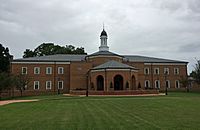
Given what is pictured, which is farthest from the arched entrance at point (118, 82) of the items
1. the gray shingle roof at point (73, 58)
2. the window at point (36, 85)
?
the window at point (36, 85)

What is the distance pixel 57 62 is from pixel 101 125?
47.8 metres

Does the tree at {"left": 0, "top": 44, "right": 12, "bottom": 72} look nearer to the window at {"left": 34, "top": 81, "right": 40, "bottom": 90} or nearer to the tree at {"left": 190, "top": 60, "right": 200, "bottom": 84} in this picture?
the window at {"left": 34, "top": 81, "right": 40, "bottom": 90}

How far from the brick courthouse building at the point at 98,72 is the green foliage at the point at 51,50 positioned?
1920cm

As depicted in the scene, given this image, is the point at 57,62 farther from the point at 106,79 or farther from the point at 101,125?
the point at 101,125

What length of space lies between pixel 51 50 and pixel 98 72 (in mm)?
37106

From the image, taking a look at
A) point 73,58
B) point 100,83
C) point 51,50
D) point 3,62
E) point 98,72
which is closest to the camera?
point 98,72

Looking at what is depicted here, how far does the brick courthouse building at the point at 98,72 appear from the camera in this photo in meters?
46.6

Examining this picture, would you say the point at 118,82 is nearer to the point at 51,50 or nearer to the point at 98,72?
the point at 98,72

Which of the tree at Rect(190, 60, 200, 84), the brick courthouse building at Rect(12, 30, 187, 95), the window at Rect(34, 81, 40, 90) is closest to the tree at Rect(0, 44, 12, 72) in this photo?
the brick courthouse building at Rect(12, 30, 187, 95)

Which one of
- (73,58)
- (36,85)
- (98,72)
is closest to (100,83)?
(98,72)

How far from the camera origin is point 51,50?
265ft

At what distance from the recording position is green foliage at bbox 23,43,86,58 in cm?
7988

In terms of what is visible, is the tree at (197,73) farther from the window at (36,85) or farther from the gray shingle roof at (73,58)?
the window at (36,85)

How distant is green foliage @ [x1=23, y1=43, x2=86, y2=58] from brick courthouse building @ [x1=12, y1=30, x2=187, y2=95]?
19.2 m
